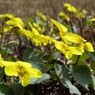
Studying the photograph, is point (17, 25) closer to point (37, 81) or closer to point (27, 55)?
point (27, 55)

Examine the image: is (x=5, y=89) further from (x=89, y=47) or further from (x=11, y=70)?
(x=89, y=47)

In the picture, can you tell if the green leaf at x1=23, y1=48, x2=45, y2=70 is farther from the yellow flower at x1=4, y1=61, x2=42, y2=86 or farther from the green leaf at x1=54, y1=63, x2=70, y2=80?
the yellow flower at x1=4, y1=61, x2=42, y2=86

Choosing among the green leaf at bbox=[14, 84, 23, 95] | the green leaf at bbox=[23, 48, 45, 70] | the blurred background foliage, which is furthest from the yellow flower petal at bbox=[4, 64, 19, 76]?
the blurred background foliage

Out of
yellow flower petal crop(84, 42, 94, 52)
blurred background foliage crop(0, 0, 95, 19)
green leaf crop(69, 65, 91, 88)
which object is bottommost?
blurred background foliage crop(0, 0, 95, 19)

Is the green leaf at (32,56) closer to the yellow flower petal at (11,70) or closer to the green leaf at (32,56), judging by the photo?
the green leaf at (32,56)

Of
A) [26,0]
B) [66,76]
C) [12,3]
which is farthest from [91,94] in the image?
[26,0]

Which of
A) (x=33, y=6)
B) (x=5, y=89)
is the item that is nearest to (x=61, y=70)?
(x=5, y=89)
